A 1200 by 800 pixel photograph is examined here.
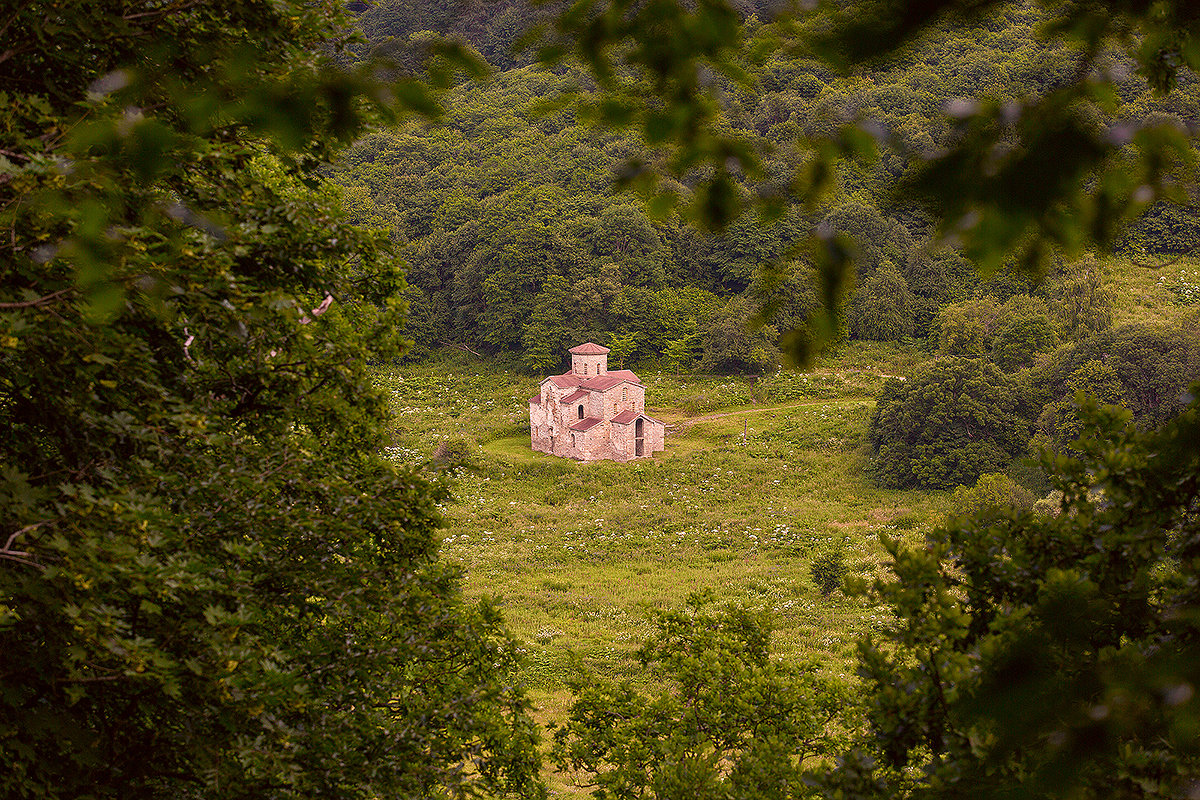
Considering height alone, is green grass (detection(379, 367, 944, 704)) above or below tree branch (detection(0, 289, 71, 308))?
below

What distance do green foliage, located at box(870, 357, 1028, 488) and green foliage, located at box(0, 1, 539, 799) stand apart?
120ft

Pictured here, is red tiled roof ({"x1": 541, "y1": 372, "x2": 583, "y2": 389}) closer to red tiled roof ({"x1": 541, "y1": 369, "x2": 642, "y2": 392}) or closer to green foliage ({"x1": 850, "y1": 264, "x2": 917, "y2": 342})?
red tiled roof ({"x1": 541, "y1": 369, "x2": 642, "y2": 392})

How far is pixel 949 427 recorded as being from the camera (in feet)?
140

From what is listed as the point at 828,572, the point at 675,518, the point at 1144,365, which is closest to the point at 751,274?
the point at 1144,365

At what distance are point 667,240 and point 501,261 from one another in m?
14.4

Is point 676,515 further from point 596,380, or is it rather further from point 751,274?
point 751,274

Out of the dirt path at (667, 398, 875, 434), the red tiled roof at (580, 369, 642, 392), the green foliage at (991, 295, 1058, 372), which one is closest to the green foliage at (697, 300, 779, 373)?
the dirt path at (667, 398, 875, 434)

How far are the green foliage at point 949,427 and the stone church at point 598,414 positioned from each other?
1173 centimetres

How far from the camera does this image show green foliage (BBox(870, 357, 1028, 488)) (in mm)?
41344

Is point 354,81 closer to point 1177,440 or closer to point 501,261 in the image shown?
point 1177,440

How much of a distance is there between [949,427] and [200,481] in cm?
4121

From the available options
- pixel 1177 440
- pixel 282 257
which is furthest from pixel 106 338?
pixel 1177 440

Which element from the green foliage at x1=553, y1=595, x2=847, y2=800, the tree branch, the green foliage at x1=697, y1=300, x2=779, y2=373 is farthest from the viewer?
the green foliage at x1=697, y1=300, x2=779, y2=373

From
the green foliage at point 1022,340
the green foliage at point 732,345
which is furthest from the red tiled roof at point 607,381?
the green foliage at point 1022,340
